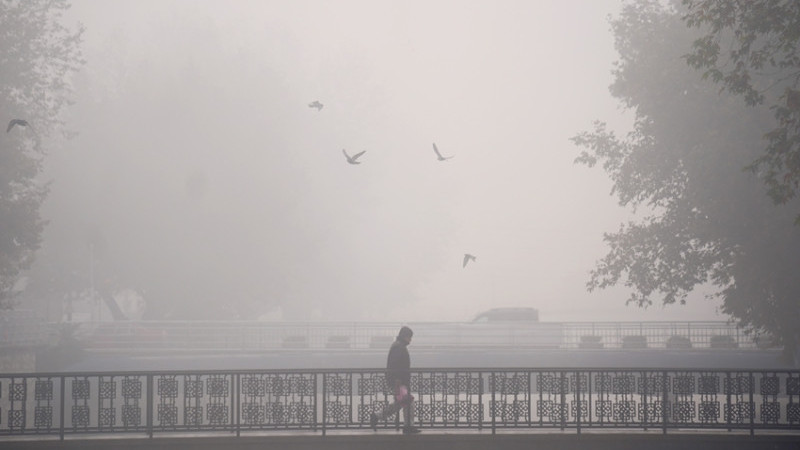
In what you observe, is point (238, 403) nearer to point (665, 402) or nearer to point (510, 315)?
point (665, 402)

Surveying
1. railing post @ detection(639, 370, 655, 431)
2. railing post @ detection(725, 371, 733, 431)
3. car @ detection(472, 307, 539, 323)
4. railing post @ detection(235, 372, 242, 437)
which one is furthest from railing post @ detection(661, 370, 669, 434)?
car @ detection(472, 307, 539, 323)

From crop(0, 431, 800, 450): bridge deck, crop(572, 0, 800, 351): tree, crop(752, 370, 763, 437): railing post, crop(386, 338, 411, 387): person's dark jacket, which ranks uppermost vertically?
crop(572, 0, 800, 351): tree

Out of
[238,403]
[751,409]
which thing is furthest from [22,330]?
[751,409]

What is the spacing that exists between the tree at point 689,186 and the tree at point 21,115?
1870 centimetres

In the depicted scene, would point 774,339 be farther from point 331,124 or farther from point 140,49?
point 140,49

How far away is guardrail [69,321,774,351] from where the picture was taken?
50.8 metres

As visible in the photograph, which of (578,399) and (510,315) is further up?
(510,315)

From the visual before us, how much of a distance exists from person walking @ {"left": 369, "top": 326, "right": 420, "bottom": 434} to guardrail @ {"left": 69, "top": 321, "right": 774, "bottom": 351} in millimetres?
29016

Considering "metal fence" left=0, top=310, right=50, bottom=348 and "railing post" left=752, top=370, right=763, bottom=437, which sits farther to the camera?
"metal fence" left=0, top=310, right=50, bottom=348

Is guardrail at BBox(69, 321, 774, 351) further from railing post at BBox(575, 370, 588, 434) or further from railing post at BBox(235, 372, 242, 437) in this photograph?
railing post at BBox(235, 372, 242, 437)

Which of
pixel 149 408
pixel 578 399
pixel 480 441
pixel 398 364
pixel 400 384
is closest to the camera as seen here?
pixel 149 408

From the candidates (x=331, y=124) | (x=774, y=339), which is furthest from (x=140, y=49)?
(x=774, y=339)

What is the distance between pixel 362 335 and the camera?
52969mm

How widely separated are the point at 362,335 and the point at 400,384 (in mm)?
31379
